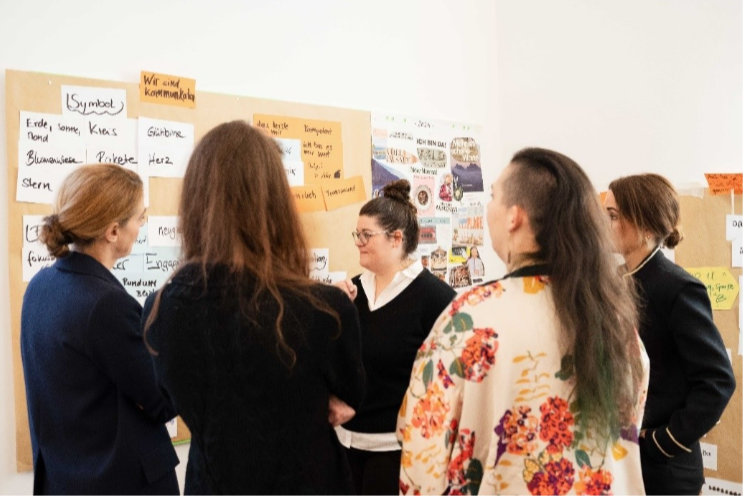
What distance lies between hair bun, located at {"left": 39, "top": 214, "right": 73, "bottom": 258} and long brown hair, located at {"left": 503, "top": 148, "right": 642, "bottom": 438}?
99cm

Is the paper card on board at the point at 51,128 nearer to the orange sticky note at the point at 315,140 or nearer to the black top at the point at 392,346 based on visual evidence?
the orange sticky note at the point at 315,140

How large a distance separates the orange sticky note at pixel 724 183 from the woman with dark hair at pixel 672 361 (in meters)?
0.95

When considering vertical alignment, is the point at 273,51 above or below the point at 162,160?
above

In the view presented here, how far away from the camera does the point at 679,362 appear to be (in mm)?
1704

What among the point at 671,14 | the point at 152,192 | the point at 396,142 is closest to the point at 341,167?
the point at 396,142

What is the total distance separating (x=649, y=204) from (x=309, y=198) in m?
1.45

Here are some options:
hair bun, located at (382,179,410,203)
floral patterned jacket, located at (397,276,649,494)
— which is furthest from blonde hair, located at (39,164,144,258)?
hair bun, located at (382,179,410,203)

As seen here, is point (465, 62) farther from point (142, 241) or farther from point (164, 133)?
point (142, 241)

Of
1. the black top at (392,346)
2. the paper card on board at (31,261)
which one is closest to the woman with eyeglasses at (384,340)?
the black top at (392,346)

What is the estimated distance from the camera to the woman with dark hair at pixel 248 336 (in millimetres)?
1125

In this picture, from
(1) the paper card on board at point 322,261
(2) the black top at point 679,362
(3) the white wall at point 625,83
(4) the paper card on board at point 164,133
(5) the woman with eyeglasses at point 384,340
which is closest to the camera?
(2) the black top at point 679,362

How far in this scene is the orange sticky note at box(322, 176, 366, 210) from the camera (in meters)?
2.88

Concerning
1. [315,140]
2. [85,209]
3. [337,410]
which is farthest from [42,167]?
[337,410]

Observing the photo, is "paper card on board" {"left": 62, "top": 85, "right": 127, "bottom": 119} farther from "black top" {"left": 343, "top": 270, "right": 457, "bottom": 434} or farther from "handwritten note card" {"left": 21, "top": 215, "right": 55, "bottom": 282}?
"black top" {"left": 343, "top": 270, "right": 457, "bottom": 434}
